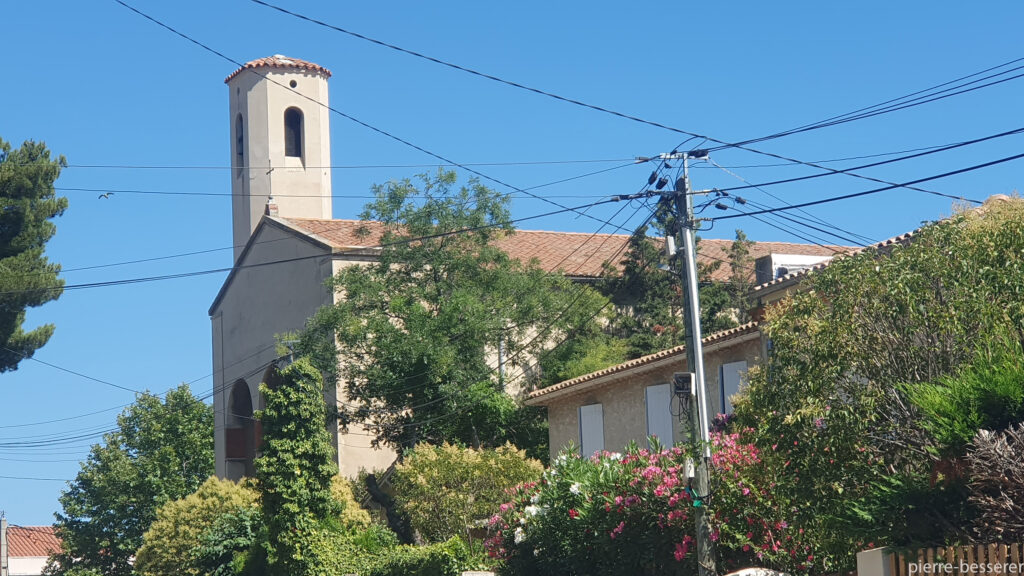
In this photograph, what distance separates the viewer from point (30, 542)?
79.2 m

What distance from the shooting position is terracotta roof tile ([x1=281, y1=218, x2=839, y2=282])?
144 feet

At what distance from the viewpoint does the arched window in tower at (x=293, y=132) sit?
187 feet

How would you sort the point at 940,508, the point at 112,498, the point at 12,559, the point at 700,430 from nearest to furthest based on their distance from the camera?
the point at 940,508 < the point at 700,430 < the point at 112,498 < the point at 12,559

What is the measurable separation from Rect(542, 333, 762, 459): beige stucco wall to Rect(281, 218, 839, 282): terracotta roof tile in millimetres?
12008

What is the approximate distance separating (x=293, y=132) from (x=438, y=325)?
83.1ft

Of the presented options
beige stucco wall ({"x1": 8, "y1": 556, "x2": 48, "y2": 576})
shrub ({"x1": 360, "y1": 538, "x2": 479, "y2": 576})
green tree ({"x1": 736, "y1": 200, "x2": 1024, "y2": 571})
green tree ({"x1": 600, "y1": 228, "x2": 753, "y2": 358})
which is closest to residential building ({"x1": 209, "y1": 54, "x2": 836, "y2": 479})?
green tree ({"x1": 600, "y1": 228, "x2": 753, "y2": 358})

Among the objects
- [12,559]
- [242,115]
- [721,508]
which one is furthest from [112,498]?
[721,508]

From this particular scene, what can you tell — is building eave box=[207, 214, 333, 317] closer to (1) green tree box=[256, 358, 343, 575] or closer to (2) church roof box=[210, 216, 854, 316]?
(2) church roof box=[210, 216, 854, 316]

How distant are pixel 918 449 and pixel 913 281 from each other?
1.87 meters

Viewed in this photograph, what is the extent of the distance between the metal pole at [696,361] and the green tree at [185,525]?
22100 millimetres

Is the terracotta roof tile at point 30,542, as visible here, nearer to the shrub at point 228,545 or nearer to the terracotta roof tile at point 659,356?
the shrub at point 228,545

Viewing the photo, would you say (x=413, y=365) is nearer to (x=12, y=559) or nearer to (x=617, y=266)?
(x=617, y=266)

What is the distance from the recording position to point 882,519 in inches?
474

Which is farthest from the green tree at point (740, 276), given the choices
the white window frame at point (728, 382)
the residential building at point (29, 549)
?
the residential building at point (29, 549)
